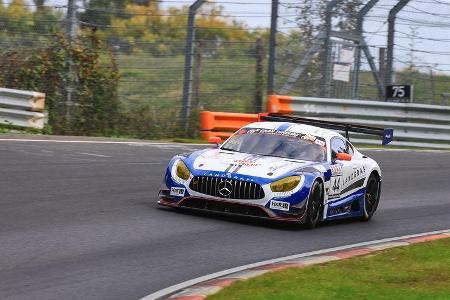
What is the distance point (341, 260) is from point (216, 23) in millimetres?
12926

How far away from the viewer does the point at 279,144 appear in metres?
12.7

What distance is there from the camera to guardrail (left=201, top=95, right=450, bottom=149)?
2227cm

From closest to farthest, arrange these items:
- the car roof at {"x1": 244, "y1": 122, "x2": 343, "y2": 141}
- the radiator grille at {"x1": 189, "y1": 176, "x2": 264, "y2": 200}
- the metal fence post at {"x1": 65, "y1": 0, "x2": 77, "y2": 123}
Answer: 1. the radiator grille at {"x1": 189, "y1": 176, "x2": 264, "y2": 200}
2. the car roof at {"x1": 244, "y1": 122, "x2": 343, "y2": 141}
3. the metal fence post at {"x1": 65, "y1": 0, "x2": 77, "y2": 123}

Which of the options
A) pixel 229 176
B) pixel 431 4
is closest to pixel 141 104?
pixel 431 4

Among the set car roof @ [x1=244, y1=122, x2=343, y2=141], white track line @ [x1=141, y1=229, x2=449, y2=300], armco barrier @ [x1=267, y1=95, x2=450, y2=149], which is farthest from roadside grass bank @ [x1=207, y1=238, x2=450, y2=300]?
armco barrier @ [x1=267, y1=95, x2=450, y2=149]

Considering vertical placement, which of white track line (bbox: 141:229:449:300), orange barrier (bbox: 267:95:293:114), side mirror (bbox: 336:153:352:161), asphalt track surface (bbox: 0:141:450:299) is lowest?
white track line (bbox: 141:229:449:300)

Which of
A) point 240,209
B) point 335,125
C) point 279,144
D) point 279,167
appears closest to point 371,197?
point 335,125

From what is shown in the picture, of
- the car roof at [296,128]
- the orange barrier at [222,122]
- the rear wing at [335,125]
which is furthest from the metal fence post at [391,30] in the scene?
the car roof at [296,128]

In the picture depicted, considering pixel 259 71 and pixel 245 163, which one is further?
pixel 259 71

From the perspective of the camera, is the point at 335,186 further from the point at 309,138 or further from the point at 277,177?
the point at 277,177

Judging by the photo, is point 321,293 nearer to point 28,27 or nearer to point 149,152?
point 149,152

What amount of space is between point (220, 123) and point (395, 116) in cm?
462

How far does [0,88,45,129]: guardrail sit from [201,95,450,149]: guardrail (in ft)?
11.8

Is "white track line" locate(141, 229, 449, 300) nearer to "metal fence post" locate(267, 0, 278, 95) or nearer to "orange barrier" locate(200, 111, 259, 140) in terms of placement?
"orange barrier" locate(200, 111, 259, 140)
